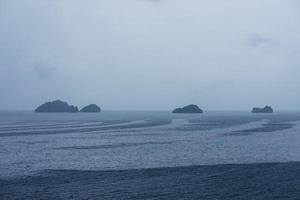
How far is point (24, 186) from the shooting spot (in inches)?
1027

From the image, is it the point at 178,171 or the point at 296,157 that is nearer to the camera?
the point at 178,171

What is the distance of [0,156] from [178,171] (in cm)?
1884

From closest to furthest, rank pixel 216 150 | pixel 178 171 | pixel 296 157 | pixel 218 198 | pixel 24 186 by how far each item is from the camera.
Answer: pixel 218 198 < pixel 24 186 < pixel 178 171 < pixel 296 157 < pixel 216 150

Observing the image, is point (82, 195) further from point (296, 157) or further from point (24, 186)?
point (296, 157)

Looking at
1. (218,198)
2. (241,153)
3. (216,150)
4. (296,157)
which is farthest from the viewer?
(216,150)

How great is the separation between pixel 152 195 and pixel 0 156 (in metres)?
23.0

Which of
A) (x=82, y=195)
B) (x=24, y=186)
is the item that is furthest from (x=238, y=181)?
(x=24, y=186)

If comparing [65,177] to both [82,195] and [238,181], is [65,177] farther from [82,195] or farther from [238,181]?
[238,181]

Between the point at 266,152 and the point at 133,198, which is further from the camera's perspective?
the point at 266,152

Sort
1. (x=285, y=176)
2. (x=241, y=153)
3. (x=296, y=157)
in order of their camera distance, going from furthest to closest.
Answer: (x=241, y=153)
(x=296, y=157)
(x=285, y=176)

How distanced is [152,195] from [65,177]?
27.1 feet

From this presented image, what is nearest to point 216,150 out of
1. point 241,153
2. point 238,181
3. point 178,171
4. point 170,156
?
point 241,153

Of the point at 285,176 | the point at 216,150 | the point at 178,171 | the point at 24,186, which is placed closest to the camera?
the point at 24,186

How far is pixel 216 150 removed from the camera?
151ft
